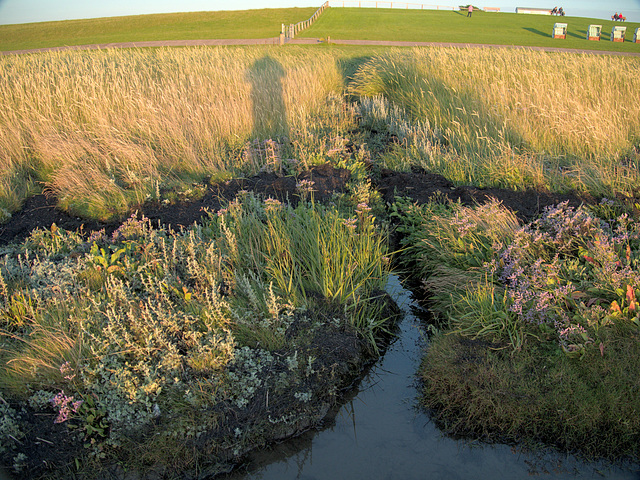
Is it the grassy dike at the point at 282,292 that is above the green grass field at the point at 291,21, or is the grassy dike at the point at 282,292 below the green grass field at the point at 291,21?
below

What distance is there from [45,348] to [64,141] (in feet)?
14.1

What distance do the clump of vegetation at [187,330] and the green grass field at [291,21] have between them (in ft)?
88.9

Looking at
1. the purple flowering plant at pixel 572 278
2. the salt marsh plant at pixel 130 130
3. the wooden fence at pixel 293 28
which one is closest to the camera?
the purple flowering plant at pixel 572 278

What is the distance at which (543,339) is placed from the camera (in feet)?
9.98

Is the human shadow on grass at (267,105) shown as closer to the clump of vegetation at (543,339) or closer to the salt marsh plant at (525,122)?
the salt marsh plant at (525,122)

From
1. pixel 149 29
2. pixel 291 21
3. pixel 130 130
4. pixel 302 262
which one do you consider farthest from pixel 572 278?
pixel 291 21

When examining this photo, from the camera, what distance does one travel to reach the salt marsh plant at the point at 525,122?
206 inches

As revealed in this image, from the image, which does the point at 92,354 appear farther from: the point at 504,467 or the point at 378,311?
the point at 504,467

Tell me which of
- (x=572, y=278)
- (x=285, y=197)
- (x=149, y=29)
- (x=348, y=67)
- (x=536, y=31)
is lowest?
(x=572, y=278)

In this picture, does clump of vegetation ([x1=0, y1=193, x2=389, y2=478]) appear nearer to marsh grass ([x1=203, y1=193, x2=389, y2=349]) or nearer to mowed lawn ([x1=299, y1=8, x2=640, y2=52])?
marsh grass ([x1=203, y1=193, x2=389, y2=349])

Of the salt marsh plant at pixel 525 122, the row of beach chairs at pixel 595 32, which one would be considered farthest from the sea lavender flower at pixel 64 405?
the row of beach chairs at pixel 595 32

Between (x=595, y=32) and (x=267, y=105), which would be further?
(x=595, y=32)

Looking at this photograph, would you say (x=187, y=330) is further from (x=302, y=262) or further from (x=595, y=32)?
(x=595, y=32)

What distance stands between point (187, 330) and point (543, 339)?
2560mm
